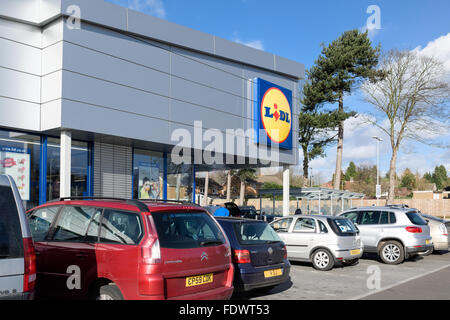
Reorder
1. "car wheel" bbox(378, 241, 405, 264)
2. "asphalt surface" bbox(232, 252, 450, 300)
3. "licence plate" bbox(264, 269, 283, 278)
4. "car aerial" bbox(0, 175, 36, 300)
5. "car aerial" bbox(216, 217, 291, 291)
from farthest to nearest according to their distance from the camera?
"car wheel" bbox(378, 241, 405, 264)
"asphalt surface" bbox(232, 252, 450, 300)
"licence plate" bbox(264, 269, 283, 278)
"car aerial" bbox(216, 217, 291, 291)
"car aerial" bbox(0, 175, 36, 300)

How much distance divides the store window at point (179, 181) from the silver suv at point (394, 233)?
25.8 ft

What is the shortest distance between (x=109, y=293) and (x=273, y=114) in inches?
623

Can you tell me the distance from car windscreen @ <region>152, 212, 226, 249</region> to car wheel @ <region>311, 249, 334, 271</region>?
5803 mm

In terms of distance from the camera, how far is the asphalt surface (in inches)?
337

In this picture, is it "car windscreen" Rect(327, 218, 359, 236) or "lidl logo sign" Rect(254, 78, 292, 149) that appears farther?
"lidl logo sign" Rect(254, 78, 292, 149)

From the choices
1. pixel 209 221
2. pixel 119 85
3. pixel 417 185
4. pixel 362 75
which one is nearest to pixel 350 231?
pixel 209 221

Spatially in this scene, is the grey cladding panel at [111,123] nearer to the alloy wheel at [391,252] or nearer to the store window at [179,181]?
the store window at [179,181]

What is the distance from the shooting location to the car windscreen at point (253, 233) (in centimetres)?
805

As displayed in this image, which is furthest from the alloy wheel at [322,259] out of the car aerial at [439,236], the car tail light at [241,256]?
the car aerial at [439,236]

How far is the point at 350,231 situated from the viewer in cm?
1201

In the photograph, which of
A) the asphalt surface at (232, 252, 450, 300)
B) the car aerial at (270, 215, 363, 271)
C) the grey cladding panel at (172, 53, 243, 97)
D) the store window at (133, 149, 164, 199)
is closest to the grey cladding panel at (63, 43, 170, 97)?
the grey cladding panel at (172, 53, 243, 97)

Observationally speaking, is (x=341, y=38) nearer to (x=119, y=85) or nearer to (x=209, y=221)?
(x=119, y=85)

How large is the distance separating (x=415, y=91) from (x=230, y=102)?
2258 centimetres

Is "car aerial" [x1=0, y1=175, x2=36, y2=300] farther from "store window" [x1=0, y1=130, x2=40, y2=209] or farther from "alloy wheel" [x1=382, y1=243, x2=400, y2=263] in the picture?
"alloy wheel" [x1=382, y1=243, x2=400, y2=263]
